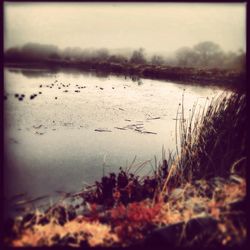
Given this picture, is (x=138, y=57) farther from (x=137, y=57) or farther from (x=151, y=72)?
(x=151, y=72)

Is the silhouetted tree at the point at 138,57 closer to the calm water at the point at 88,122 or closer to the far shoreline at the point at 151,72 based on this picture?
the far shoreline at the point at 151,72

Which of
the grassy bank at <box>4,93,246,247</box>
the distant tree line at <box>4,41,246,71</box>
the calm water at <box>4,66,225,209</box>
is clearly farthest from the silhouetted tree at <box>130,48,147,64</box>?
the grassy bank at <box>4,93,246,247</box>

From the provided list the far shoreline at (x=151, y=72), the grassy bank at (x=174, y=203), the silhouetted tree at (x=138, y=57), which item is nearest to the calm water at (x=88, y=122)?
the far shoreline at (x=151, y=72)

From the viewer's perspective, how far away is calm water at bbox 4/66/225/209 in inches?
179

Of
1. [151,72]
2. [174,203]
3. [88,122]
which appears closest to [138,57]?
[151,72]

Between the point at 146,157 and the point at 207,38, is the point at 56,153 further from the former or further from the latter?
the point at 207,38

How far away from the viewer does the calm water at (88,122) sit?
455cm

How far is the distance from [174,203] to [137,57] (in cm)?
160

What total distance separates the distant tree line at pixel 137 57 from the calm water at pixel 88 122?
25 cm

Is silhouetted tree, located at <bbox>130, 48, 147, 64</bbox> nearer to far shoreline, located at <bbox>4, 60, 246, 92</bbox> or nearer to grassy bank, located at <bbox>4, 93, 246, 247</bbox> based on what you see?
far shoreline, located at <bbox>4, 60, 246, 92</bbox>

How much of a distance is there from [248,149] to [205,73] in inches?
47.0

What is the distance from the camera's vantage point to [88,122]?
16.6ft

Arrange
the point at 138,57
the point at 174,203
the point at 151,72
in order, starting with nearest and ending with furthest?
the point at 174,203
the point at 138,57
the point at 151,72

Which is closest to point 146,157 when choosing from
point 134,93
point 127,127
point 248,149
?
point 127,127
